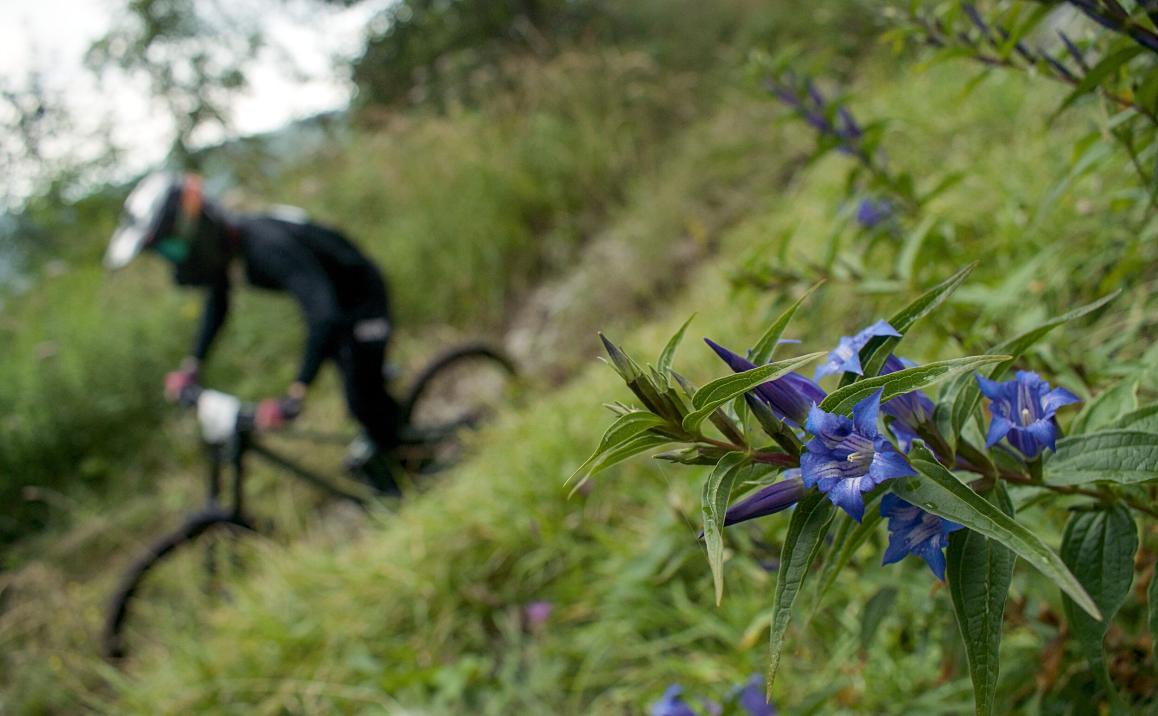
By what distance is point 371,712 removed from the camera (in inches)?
99.5

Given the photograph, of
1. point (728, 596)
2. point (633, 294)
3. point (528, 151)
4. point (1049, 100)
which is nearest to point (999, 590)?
point (728, 596)

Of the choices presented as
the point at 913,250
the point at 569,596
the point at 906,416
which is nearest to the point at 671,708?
the point at 906,416

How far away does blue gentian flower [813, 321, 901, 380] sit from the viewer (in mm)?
702

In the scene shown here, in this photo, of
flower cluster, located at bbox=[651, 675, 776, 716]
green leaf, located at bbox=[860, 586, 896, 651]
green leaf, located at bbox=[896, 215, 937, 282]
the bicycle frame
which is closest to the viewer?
green leaf, located at bbox=[860, 586, 896, 651]

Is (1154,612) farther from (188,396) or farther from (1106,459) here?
(188,396)

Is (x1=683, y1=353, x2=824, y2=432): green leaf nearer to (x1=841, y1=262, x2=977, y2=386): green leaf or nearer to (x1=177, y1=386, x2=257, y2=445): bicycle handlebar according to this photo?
(x1=841, y1=262, x2=977, y2=386): green leaf

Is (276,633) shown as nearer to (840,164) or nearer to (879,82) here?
(840,164)

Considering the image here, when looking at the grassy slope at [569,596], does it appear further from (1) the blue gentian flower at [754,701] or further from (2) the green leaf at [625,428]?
(2) the green leaf at [625,428]

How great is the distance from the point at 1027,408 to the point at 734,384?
34cm

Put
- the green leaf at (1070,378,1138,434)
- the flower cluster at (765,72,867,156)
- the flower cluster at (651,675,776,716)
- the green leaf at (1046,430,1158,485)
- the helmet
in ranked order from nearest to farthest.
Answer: the green leaf at (1046,430,1158,485), the green leaf at (1070,378,1138,434), the flower cluster at (651,675,776,716), the flower cluster at (765,72,867,156), the helmet

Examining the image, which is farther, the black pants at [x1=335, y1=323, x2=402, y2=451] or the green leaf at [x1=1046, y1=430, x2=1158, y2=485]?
the black pants at [x1=335, y1=323, x2=402, y2=451]

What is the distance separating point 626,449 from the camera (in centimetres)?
68

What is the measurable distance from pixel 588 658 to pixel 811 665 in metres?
0.74

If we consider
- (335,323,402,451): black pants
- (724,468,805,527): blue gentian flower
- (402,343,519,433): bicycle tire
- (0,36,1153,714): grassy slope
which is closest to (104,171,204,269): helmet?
(335,323,402,451): black pants
